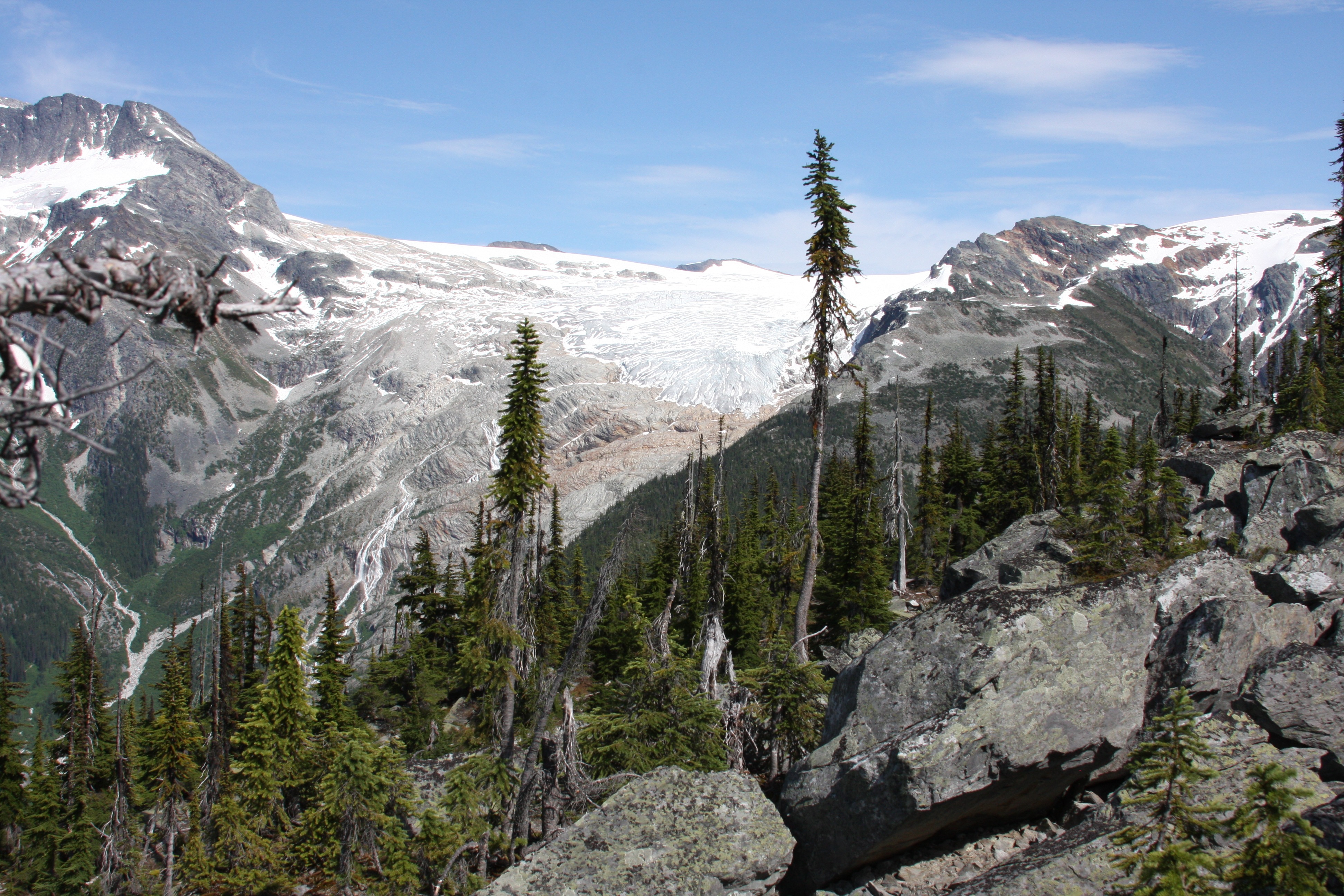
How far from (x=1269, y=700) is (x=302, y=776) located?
2687 cm

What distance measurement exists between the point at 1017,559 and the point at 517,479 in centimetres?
1506

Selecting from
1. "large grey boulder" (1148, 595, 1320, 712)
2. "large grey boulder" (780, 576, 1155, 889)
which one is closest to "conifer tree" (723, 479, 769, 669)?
"large grey boulder" (780, 576, 1155, 889)

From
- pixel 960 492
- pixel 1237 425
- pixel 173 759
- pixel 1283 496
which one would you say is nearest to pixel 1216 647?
pixel 1283 496

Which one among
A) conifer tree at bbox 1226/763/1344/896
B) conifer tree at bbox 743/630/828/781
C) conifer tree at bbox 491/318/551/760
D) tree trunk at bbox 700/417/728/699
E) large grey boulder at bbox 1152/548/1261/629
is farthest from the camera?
tree trunk at bbox 700/417/728/699

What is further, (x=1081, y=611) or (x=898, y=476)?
(x=898, y=476)

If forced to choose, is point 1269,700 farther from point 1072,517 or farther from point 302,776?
point 302,776

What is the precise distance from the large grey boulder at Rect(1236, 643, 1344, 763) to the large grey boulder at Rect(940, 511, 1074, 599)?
29.1ft

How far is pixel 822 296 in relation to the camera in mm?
20719

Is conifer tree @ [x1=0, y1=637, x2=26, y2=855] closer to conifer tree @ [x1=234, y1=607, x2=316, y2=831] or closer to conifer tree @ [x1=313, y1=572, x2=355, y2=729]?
conifer tree @ [x1=313, y1=572, x2=355, y2=729]

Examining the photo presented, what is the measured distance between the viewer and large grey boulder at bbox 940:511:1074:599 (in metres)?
22.0

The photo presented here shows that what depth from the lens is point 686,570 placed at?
3525 centimetres

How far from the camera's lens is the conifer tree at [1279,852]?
6996 mm

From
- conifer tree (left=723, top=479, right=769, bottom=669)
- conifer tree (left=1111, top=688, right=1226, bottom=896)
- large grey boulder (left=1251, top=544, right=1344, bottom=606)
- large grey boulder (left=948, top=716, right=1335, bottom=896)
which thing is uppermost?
large grey boulder (left=1251, top=544, right=1344, bottom=606)

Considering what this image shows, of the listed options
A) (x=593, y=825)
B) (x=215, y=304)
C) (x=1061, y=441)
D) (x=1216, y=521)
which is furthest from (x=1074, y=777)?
(x=1061, y=441)
